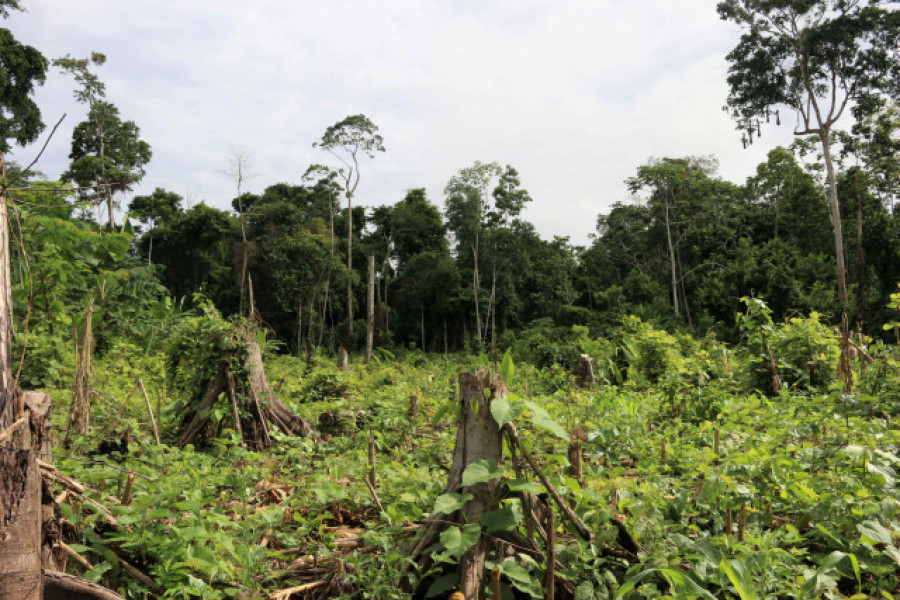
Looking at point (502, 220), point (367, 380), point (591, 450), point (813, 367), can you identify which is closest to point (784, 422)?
point (591, 450)

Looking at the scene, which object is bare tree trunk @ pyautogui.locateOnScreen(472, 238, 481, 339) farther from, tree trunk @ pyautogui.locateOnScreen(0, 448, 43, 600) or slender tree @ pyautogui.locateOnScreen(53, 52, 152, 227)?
tree trunk @ pyautogui.locateOnScreen(0, 448, 43, 600)

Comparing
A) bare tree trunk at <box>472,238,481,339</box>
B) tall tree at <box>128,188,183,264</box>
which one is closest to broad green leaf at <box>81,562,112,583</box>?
bare tree trunk at <box>472,238,481,339</box>

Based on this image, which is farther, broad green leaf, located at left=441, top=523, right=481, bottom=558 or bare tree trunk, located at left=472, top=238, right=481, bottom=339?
bare tree trunk, located at left=472, top=238, right=481, bottom=339

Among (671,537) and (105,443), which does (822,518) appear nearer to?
(671,537)

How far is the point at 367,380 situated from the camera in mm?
9789

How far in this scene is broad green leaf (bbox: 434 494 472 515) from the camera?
1995 millimetres

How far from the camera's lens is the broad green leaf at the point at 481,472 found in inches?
78.2

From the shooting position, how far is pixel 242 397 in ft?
→ 15.9

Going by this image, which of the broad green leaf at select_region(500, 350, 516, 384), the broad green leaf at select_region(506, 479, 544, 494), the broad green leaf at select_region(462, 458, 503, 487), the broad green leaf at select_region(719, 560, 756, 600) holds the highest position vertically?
the broad green leaf at select_region(500, 350, 516, 384)

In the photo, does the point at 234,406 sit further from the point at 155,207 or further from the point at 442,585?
the point at 155,207

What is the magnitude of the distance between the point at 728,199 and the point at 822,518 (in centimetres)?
2757

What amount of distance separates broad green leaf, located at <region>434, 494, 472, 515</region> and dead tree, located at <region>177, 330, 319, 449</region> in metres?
3.10

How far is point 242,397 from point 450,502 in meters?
3.27

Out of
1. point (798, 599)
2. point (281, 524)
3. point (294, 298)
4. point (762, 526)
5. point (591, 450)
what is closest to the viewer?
point (798, 599)
